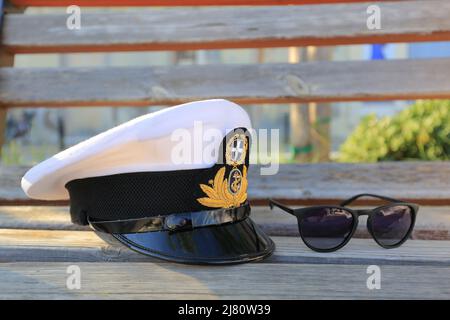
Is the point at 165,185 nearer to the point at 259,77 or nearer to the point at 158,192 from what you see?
the point at 158,192

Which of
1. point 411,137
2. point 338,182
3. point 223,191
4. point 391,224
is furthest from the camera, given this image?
point 411,137

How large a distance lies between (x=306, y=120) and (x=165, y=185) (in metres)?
2.49

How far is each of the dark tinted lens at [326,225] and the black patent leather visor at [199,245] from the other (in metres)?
0.15

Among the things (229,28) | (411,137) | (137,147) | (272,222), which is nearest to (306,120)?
(411,137)

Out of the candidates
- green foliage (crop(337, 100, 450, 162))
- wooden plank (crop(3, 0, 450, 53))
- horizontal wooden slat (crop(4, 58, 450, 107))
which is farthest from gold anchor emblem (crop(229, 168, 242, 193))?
green foliage (crop(337, 100, 450, 162))

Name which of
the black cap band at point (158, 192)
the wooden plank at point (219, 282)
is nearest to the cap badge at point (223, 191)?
the black cap band at point (158, 192)

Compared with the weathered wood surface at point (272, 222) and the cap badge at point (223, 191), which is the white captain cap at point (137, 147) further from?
the weathered wood surface at point (272, 222)

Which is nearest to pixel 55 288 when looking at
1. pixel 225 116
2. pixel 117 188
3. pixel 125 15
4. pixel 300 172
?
pixel 117 188

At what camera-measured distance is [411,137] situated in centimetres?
209

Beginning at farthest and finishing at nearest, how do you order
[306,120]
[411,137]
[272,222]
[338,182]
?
[306,120], [411,137], [338,182], [272,222]

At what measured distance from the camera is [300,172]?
58.1 inches

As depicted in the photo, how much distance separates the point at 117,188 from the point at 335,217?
1.83 ft

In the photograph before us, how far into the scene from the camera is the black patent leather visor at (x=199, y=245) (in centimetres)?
94

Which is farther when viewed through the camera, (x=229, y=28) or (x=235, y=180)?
(x=229, y=28)
